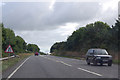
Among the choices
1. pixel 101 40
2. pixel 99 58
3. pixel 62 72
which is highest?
pixel 101 40

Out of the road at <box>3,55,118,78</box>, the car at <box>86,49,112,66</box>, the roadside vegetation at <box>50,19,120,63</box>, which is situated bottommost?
the road at <box>3,55,118,78</box>

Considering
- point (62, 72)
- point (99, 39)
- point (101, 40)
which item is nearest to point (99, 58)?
point (62, 72)

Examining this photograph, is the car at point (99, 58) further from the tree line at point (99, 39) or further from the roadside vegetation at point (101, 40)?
the tree line at point (99, 39)

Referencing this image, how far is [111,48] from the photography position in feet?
140

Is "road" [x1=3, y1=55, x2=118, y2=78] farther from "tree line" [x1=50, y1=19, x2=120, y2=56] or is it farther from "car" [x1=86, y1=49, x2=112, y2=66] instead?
"tree line" [x1=50, y1=19, x2=120, y2=56]

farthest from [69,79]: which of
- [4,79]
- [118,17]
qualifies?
[118,17]

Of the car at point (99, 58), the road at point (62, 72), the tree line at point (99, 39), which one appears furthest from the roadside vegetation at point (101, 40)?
the road at point (62, 72)

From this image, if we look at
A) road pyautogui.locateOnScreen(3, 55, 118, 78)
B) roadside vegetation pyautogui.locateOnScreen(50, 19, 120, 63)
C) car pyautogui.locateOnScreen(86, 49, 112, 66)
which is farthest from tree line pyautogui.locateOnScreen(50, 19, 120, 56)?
road pyautogui.locateOnScreen(3, 55, 118, 78)

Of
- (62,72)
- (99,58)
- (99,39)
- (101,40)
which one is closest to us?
(62,72)

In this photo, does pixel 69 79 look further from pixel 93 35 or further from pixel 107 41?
pixel 93 35

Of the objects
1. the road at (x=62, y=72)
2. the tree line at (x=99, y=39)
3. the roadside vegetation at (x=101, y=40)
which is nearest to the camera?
the road at (x=62, y=72)

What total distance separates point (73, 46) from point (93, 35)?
24229 millimetres

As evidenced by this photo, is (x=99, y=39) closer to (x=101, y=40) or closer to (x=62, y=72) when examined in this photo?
(x=101, y=40)

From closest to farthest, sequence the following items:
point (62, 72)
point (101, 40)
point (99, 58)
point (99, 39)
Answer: point (62, 72) < point (99, 58) < point (101, 40) < point (99, 39)
